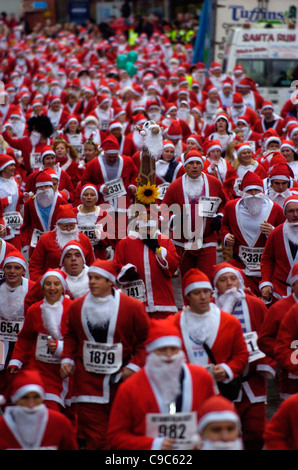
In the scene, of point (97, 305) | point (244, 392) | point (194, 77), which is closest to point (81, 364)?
point (97, 305)

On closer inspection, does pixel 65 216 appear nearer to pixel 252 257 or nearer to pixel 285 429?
pixel 252 257

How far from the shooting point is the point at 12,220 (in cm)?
1156

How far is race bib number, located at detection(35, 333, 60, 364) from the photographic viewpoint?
7.36 metres

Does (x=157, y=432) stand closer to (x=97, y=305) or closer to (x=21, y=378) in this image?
(x=21, y=378)

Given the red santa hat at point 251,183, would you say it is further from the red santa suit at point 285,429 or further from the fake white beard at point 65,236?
the red santa suit at point 285,429

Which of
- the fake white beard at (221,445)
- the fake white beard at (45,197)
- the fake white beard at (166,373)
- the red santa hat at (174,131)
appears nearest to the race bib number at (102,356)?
the fake white beard at (166,373)

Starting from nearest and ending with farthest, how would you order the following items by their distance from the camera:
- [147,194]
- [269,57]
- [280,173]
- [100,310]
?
1. [100,310]
2. [147,194]
3. [280,173]
4. [269,57]

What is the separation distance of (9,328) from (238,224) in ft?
8.98

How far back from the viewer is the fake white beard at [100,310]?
22.5ft

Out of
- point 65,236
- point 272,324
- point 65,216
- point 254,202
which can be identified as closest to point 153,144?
point 254,202

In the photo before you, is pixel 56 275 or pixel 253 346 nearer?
pixel 253 346

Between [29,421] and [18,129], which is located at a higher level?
[18,129]

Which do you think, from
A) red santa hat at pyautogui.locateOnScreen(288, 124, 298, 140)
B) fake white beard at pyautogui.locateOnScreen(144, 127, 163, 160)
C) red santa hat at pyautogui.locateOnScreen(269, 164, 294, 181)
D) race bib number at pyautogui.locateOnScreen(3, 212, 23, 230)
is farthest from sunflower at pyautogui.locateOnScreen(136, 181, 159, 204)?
red santa hat at pyautogui.locateOnScreen(288, 124, 298, 140)

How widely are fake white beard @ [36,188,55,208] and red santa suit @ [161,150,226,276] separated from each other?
1259 mm
